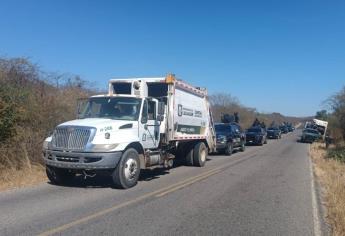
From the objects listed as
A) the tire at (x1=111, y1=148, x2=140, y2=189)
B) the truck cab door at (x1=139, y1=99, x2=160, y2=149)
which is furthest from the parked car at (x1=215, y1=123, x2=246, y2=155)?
the tire at (x1=111, y1=148, x2=140, y2=189)

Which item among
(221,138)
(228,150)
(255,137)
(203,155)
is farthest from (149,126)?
(255,137)

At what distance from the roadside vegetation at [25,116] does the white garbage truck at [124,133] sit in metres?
1.76

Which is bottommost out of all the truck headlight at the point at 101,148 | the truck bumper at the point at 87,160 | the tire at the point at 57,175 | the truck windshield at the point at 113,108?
the tire at the point at 57,175

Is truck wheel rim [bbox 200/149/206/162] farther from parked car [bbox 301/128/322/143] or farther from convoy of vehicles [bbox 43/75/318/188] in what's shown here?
parked car [bbox 301/128/322/143]

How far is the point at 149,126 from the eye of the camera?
1362cm

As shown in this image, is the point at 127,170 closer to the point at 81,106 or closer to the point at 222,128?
the point at 81,106

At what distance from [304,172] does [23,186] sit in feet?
36.0

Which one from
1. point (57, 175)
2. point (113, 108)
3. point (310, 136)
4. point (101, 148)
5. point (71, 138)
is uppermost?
point (113, 108)

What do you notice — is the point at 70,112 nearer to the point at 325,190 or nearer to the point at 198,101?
Answer: the point at 198,101

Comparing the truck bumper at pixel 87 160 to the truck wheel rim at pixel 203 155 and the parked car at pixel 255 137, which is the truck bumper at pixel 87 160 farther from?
the parked car at pixel 255 137

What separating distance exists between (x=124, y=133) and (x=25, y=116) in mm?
4157

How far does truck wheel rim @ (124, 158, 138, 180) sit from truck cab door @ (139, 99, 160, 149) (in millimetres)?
1015

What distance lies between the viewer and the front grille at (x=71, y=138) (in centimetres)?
1149

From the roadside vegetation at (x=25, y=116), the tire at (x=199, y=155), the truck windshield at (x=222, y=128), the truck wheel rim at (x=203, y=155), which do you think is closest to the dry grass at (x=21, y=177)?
the roadside vegetation at (x=25, y=116)
